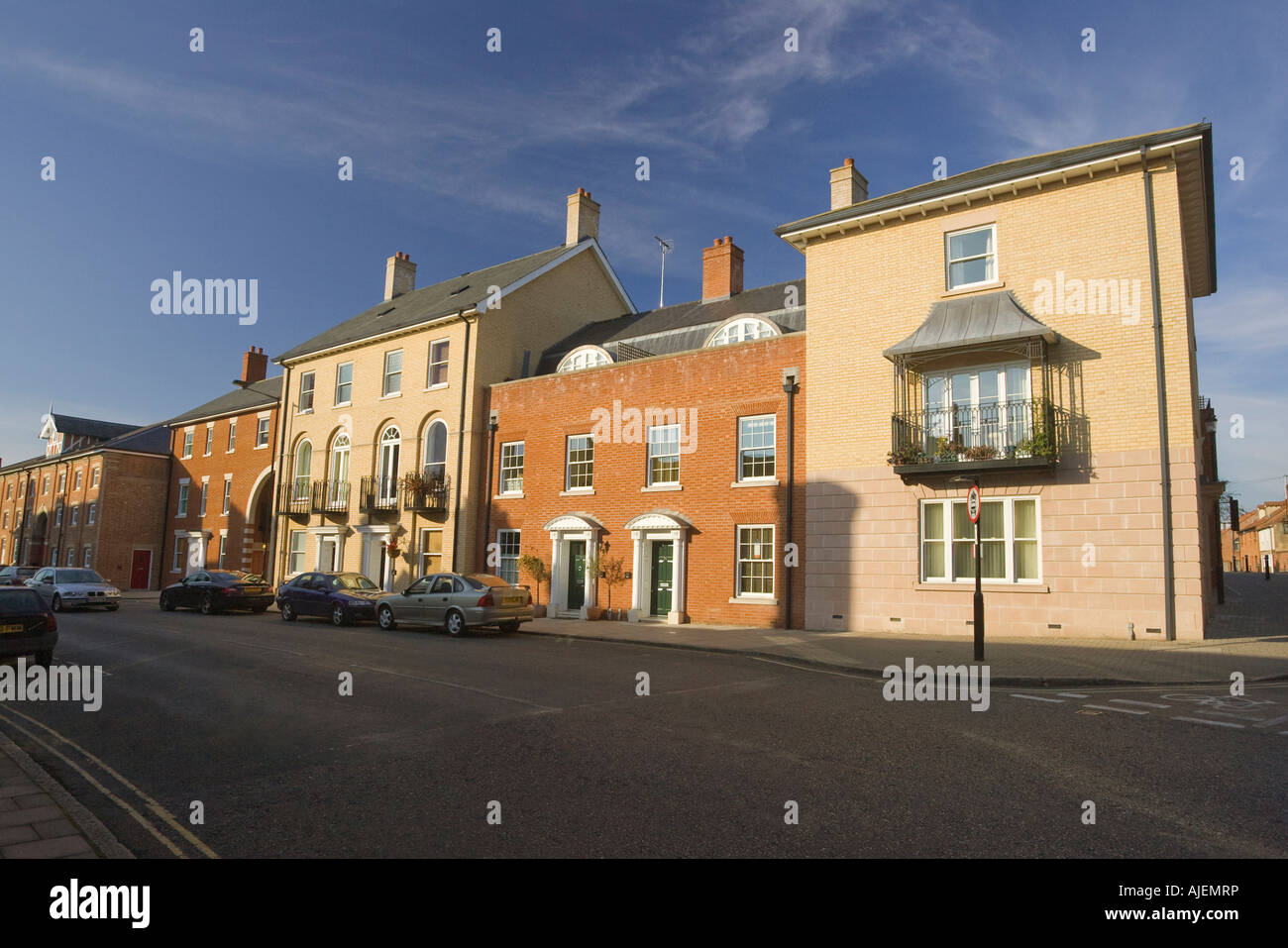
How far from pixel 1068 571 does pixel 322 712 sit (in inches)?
560

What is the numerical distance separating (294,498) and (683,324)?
18.8 metres

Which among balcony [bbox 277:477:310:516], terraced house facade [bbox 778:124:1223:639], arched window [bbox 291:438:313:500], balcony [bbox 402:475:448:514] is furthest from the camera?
arched window [bbox 291:438:313:500]

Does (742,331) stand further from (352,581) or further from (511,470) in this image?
(352,581)

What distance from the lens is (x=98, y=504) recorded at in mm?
44688

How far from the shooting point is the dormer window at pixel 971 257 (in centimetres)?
1802

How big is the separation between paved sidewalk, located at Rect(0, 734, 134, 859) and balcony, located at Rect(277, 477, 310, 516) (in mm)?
28103

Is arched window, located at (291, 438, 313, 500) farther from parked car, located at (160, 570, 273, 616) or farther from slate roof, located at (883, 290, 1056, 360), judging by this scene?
slate roof, located at (883, 290, 1056, 360)

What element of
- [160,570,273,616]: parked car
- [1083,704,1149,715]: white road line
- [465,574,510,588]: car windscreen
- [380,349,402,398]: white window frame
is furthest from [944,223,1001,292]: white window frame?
[160,570,273,616]: parked car

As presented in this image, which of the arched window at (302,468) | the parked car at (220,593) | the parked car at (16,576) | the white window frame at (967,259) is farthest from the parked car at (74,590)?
the white window frame at (967,259)

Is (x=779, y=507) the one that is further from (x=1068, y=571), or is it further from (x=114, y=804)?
(x=114, y=804)

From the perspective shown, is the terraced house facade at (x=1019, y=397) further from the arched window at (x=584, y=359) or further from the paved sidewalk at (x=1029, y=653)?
the arched window at (x=584, y=359)

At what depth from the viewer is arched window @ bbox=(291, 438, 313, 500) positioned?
1332 inches

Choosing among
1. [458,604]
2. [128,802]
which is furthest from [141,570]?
[128,802]
